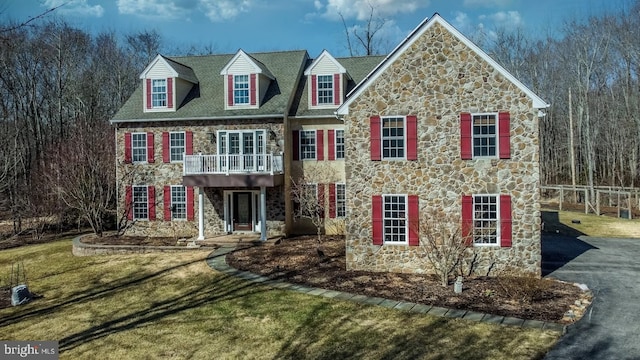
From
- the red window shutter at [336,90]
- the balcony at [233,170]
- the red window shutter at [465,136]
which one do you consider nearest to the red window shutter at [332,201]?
the balcony at [233,170]

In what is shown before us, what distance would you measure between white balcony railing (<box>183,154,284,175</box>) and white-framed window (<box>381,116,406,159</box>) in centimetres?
705

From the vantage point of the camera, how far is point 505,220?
13742 millimetres

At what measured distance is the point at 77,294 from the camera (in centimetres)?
1383

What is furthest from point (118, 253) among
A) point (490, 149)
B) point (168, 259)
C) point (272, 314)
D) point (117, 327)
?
point (490, 149)

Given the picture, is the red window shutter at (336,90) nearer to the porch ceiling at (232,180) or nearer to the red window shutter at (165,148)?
the porch ceiling at (232,180)

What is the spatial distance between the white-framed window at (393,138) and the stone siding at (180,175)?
7872mm

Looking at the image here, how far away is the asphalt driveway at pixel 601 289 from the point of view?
853 cm

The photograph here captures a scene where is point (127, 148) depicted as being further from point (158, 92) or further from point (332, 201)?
point (332, 201)

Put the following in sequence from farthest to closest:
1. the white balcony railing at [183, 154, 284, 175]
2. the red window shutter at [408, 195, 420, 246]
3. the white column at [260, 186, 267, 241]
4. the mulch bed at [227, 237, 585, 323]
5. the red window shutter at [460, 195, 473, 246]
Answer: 1. the white balcony railing at [183, 154, 284, 175]
2. the white column at [260, 186, 267, 241]
3. the red window shutter at [408, 195, 420, 246]
4. the red window shutter at [460, 195, 473, 246]
5. the mulch bed at [227, 237, 585, 323]

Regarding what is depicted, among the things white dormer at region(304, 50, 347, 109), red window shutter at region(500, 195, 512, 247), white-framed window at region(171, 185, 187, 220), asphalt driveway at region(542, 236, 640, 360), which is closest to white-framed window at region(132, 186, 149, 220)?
white-framed window at region(171, 185, 187, 220)

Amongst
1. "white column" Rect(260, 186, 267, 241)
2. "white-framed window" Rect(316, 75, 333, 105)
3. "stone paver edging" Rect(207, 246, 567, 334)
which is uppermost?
"white-framed window" Rect(316, 75, 333, 105)

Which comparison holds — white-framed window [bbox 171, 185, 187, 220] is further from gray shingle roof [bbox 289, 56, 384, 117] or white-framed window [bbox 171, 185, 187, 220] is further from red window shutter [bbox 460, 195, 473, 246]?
red window shutter [bbox 460, 195, 473, 246]

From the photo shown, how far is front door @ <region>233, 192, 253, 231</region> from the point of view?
22.1m

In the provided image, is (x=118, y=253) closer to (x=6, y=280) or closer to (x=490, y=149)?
(x=6, y=280)
